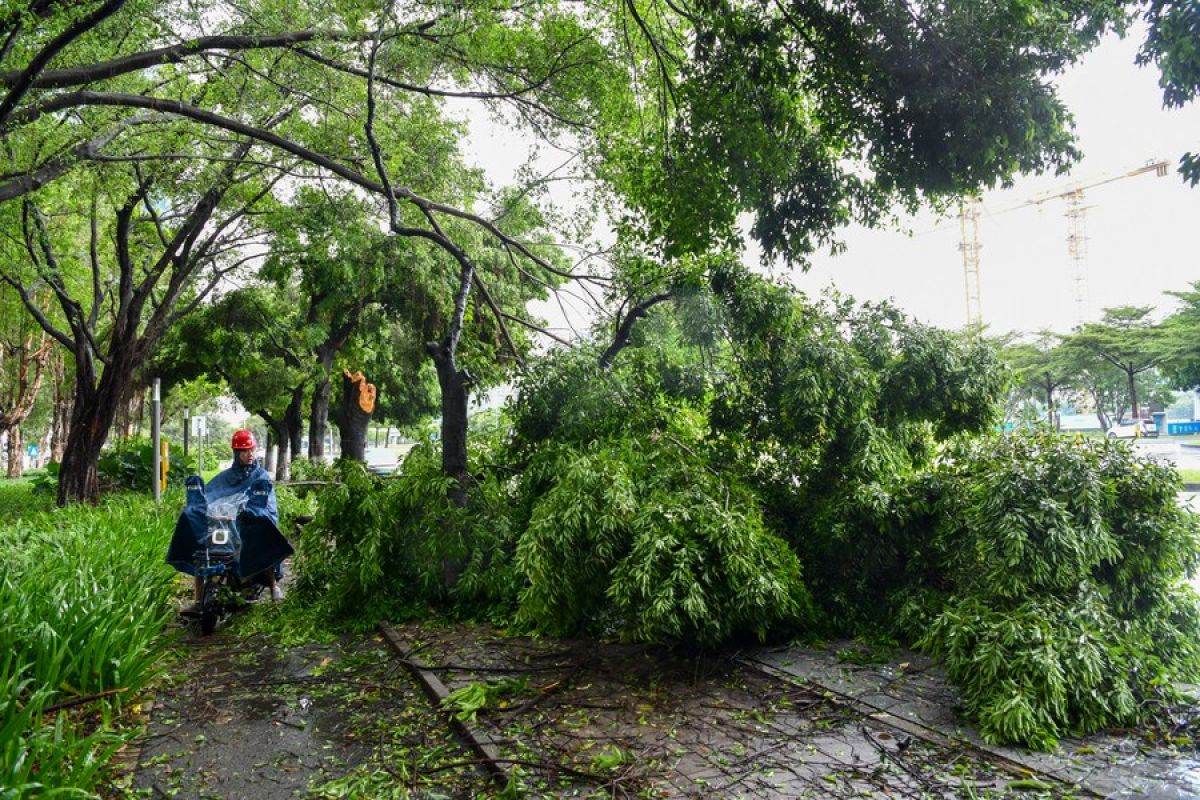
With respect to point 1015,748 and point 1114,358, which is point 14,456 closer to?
point 1114,358

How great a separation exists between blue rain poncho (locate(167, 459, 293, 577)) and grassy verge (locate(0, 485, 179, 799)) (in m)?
0.42

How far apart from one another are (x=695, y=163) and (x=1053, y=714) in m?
4.31

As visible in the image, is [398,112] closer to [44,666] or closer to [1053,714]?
[44,666]

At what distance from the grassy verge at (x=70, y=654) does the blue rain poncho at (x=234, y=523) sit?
421mm

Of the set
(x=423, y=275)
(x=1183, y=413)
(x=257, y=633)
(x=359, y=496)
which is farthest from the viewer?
(x=1183, y=413)

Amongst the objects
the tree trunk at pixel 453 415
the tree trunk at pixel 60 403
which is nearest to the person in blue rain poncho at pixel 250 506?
the tree trunk at pixel 453 415

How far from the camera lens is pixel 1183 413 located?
17.9 meters

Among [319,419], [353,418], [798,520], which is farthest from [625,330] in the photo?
[353,418]

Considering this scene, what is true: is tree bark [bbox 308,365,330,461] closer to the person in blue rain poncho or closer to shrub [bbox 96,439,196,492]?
shrub [bbox 96,439,196,492]

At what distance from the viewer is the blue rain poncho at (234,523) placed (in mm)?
6863

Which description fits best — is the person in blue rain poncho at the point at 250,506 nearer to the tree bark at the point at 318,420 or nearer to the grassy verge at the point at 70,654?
the grassy verge at the point at 70,654

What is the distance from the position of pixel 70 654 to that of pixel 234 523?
2.45 meters

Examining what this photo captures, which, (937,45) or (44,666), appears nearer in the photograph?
(44,666)

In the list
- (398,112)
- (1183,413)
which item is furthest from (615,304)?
(1183,413)
